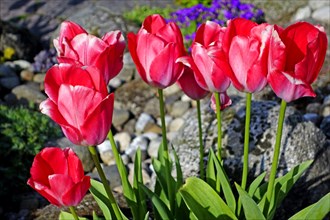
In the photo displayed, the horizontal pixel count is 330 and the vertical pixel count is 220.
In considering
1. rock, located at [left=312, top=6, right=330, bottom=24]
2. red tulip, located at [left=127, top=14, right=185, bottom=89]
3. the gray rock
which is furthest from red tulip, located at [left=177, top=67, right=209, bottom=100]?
rock, located at [left=312, top=6, right=330, bottom=24]

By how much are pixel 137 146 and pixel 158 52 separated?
2.76m

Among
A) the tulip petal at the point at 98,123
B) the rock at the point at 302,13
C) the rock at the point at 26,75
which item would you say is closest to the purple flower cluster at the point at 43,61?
the rock at the point at 26,75

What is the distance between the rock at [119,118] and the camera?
4922 millimetres

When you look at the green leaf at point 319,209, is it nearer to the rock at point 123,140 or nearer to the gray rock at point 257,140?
the gray rock at point 257,140

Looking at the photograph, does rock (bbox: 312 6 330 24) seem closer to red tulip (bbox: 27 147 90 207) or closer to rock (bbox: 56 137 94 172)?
rock (bbox: 56 137 94 172)

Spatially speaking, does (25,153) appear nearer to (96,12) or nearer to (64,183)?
(64,183)

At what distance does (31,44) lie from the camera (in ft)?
20.9

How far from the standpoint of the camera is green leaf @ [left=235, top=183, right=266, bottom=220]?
1.75 metres

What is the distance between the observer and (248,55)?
161 cm

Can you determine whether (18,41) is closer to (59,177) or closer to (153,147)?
(153,147)

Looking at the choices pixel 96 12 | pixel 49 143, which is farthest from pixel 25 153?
pixel 96 12

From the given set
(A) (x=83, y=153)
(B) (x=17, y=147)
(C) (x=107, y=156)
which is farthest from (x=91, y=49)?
(C) (x=107, y=156)

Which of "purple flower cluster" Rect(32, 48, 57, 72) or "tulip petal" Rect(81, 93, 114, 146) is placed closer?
"tulip petal" Rect(81, 93, 114, 146)

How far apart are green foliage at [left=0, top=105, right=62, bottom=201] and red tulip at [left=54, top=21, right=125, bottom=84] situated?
213 centimetres
